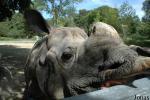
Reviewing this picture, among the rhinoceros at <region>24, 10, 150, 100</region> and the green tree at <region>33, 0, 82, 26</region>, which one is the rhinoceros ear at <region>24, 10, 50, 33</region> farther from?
the green tree at <region>33, 0, 82, 26</region>

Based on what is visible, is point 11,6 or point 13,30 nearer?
point 11,6

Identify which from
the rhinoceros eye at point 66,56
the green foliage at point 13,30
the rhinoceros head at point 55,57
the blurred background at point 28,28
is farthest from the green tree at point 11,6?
the green foliage at point 13,30

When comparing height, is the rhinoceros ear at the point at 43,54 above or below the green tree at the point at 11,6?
below

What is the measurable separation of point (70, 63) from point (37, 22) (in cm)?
104

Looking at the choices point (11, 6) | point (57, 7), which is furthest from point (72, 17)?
point (11, 6)

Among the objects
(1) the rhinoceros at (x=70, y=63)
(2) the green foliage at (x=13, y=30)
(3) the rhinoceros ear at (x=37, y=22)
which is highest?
(3) the rhinoceros ear at (x=37, y=22)

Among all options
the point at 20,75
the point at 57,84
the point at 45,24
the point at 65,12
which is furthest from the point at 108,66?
the point at 65,12

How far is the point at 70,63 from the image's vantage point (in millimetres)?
3309

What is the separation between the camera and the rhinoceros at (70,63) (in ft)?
9.23

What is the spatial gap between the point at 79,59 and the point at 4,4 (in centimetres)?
1600

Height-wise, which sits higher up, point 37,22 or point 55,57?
point 37,22

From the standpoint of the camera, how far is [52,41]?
3.76 meters

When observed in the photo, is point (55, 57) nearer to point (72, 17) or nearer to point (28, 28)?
point (28, 28)

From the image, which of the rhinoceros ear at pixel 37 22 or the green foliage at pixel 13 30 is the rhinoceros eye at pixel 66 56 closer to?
the rhinoceros ear at pixel 37 22
